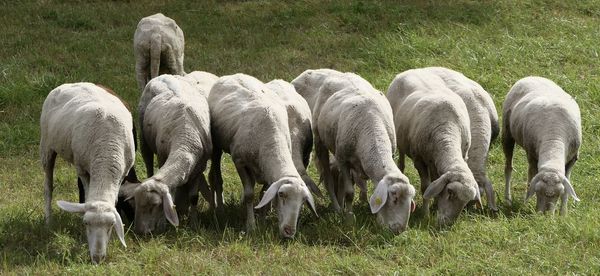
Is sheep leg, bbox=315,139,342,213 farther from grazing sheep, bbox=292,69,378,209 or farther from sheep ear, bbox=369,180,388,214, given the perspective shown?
sheep ear, bbox=369,180,388,214

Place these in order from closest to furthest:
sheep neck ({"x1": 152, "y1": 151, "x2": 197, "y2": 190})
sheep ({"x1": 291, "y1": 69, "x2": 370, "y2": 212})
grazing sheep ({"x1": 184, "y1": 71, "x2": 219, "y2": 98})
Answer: sheep neck ({"x1": 152, "y1": 151, "x2": 197, "y2": 190})
sheep ({"x1": 291, "y1": 69, "x2": 370, "y2": 212})
grazing sheep ({"x1": 184, "y1": 71, "x2": 219, "y2": 98})

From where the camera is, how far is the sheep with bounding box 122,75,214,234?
8.95 metres

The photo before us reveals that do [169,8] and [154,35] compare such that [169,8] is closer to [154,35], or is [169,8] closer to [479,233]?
[154,35]

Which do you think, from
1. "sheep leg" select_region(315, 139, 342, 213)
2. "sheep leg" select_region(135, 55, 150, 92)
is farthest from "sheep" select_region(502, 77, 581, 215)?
"sheep leg" select_region(135, 55, 150, 92)

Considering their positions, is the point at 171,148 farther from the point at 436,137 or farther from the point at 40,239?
the point at 436,137

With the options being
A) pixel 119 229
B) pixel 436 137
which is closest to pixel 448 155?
pixel 436 137

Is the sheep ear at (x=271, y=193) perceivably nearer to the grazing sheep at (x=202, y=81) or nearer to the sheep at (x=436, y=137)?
the sheep at (x=436, y=137)

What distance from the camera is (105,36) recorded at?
16.7 m

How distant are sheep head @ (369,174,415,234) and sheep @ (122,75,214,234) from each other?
6.04 ft

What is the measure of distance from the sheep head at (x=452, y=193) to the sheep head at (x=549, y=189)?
0.60 m

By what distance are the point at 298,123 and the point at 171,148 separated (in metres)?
1.49

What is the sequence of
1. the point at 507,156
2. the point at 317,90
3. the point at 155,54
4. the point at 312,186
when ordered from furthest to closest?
the point at 155,54
the point at 317,90
the point at 507,156
the point at 312,186

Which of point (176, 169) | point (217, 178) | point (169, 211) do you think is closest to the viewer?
point (169, 211)

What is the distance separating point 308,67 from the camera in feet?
51.4
